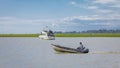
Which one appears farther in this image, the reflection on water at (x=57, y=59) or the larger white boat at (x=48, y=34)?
the larger white boat at (x=48, y=34)

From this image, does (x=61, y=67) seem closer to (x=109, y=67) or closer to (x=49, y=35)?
(x=109, y=67)

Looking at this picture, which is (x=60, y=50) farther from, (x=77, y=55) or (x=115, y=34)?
(x=115, y=34)

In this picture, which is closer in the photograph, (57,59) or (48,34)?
(57,59)

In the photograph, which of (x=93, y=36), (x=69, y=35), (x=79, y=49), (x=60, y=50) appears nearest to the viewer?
(x=79, y=49)

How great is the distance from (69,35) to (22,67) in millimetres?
108301

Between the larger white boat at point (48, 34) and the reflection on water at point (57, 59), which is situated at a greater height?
the larger white boat at point (48, 34)

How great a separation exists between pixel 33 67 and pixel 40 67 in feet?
1.75

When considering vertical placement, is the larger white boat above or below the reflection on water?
above

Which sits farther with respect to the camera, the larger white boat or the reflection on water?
the larger white boat

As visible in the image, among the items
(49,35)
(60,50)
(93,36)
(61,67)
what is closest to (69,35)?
(93,36)

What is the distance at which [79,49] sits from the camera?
3459cm

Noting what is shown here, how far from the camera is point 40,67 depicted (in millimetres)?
26531

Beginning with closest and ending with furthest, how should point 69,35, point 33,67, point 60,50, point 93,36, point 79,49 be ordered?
point 33,67 < point 79,49 < point 60,50 < point 93,36 < point 69,35

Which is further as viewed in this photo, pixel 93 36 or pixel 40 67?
pixel 93 36
